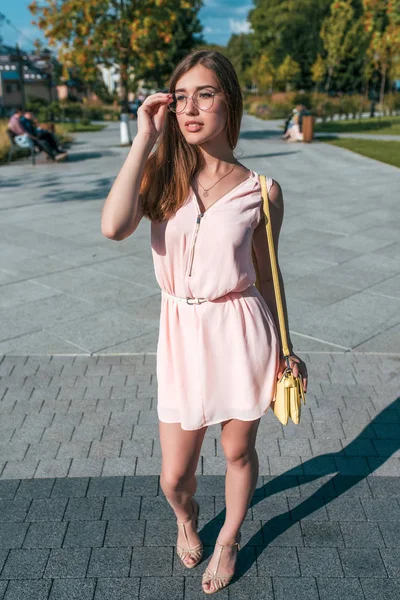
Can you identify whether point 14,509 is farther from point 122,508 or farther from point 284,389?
point 284,389

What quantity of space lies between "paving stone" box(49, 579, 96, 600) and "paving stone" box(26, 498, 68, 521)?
0.43 metres

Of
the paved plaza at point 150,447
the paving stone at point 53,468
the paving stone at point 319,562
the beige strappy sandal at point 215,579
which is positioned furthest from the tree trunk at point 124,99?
the beige strappy sandal at point 215,579

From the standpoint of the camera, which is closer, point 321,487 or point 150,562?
point 150,562

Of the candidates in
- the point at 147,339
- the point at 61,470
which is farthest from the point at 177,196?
the point at 147,339

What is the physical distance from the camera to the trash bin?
2350 cm

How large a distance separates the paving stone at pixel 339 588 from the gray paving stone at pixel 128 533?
2.30 ft

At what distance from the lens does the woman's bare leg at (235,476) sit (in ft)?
8.02

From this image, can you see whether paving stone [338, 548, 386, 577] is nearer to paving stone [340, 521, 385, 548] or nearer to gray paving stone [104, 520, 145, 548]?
paving stone [340, 521, 385, 548]

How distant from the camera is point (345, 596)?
254cm

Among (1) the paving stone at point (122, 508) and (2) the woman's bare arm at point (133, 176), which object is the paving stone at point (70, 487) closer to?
(1) the paving stone at point (122, 508)

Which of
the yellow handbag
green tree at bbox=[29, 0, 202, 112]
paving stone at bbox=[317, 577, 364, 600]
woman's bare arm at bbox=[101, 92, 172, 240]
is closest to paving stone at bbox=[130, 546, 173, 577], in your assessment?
paving stone at bbox=[317, 577, 364, 600]

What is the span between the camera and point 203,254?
2266mm

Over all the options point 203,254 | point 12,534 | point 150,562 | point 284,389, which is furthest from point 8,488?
point 203,254

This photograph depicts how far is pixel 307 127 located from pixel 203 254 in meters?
22.6
